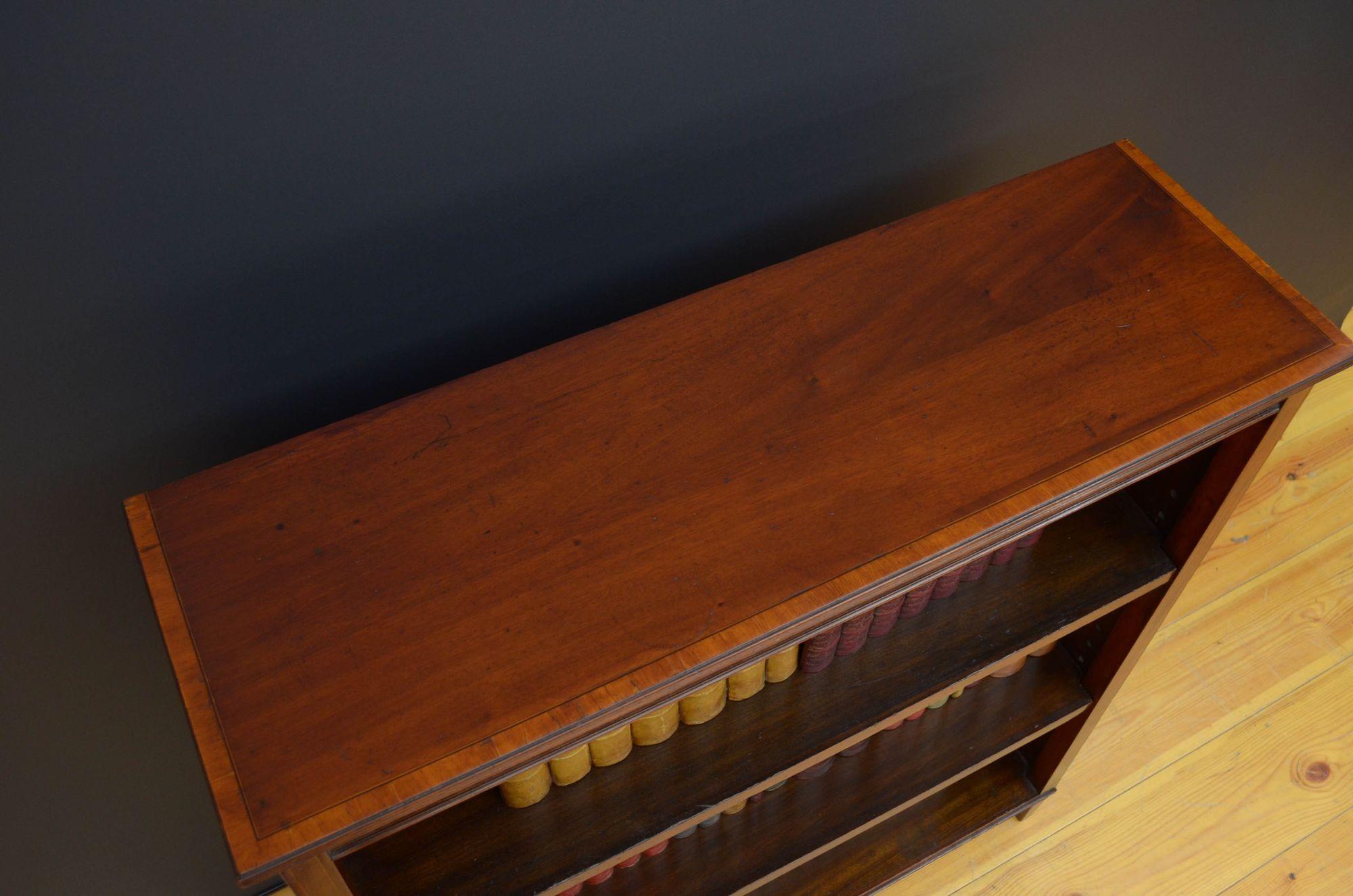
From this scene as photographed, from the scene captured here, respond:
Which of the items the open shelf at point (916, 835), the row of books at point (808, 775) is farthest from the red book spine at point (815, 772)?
the open shelf at point (916, 835)

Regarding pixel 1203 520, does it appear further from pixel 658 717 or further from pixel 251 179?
pixel 251 179

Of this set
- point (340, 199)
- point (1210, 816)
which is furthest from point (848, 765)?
point (340, 199)

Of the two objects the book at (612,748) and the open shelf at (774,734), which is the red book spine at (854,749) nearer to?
the open shelf at (774,734)

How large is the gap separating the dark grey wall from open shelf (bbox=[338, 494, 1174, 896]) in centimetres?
44

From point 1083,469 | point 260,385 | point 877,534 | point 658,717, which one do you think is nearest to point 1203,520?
point 1083,469

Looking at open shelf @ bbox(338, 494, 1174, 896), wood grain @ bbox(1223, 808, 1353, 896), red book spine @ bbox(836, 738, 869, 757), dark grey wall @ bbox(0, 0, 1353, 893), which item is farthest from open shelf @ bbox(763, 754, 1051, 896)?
dark grey wall @ bbox(0, 0, 1353, 893)

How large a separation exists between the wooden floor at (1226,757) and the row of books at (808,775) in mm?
409

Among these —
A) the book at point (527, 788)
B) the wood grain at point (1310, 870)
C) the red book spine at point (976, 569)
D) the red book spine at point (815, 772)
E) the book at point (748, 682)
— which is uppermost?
the red book spine at point (976, 569)

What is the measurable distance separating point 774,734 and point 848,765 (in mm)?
368

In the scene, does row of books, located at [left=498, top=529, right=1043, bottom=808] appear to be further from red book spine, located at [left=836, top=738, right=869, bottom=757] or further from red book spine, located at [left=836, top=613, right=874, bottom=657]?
red book spine, located at [left=836, top=738, right=869, bottom=757]

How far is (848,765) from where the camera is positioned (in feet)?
5.27

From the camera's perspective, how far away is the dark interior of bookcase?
3.93 ft

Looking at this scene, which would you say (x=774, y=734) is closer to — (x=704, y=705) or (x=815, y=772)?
(x=704, y=705)

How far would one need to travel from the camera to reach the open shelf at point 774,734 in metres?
1.19
